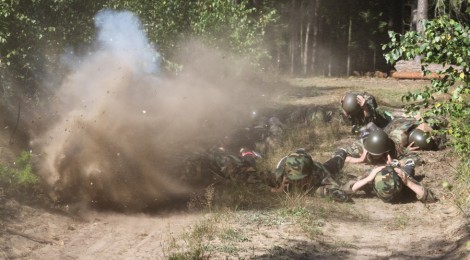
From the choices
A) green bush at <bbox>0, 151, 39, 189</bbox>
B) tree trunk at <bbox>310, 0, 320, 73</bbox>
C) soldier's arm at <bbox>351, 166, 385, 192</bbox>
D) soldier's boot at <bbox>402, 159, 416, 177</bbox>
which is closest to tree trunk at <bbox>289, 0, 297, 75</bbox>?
tree trunk at <bbox>310, 0, 320, 73</bbox>

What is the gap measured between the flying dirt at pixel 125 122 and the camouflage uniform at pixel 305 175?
6.31 ft

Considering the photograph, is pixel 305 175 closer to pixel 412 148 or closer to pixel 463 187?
pixel 463 187

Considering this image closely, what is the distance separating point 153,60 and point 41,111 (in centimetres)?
423

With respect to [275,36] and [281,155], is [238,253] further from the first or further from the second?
[275,36]

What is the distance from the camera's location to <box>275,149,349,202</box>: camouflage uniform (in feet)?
33.5

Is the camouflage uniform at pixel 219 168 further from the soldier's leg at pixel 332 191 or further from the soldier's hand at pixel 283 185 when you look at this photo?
the soldier's leg at pixel 332 191

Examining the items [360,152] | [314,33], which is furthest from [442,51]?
[314,33]

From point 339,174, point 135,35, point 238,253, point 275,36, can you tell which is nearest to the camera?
point 238,253

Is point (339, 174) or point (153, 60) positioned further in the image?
point (153, 60)

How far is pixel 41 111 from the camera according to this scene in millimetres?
12477

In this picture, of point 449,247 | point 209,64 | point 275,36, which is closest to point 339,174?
point 449,247

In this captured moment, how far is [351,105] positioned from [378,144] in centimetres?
320

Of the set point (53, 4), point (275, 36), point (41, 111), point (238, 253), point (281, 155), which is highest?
point (275, 36)

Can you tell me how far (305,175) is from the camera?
34.0ft
